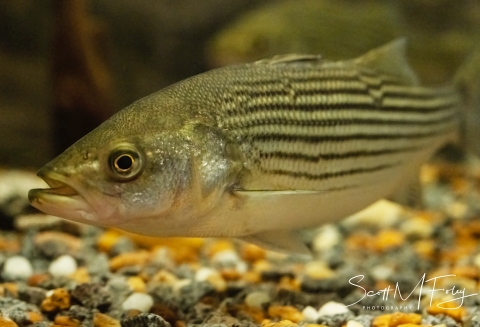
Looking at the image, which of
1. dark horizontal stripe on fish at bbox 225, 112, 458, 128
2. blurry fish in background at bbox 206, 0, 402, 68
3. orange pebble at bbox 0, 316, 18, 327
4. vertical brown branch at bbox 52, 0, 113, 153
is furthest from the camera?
blurry fish in background at bbox 206, 0, 402, 68

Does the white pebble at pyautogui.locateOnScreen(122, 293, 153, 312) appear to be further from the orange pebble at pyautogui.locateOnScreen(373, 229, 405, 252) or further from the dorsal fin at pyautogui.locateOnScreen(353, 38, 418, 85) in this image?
the orange pebble at pyautogui.locateOnScreen(373, 229, 405, 252)

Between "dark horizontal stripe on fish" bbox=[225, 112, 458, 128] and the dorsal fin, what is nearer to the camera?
"dark horizontal stripe on fish" bbox=[225, 112, 458, 128]

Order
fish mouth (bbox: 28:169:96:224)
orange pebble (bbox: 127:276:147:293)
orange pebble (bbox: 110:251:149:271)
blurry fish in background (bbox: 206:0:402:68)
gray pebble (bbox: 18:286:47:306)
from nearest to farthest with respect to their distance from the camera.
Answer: fish mouth (bbox: 28:169:96:224) < gray pebble (bbox: 18:286:47:306) < orange pebble (bbox: 127:276:147:293) < orange pebble (bbox: 110:251:149:271) < blurry fish in background (bbox: 206:0:402:68)

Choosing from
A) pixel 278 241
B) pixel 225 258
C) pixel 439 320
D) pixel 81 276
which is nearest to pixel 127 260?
pixel 81 276

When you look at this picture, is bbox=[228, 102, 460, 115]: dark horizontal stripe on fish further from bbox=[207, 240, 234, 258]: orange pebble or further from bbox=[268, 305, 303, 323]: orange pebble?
bbox=[207, 240, 234, 258]: orange pebble

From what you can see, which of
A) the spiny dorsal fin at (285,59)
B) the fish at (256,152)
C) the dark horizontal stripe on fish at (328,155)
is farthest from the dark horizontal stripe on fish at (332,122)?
the spiny dorsal fin at (285,59)

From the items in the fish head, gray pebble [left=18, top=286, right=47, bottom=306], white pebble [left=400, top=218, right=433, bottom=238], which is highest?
white pebble [left=400, top=218, right=433, bottom=238]

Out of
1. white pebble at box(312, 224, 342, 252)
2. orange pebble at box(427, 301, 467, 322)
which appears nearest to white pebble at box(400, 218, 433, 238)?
white pebble at box(312, 224, 342, 252)

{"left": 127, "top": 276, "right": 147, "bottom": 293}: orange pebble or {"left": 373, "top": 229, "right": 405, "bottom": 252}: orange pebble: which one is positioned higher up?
{"left": 373, "top": 229, "right": 405, "bottom": 252}: orange pebble
